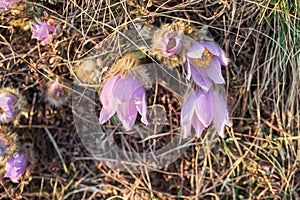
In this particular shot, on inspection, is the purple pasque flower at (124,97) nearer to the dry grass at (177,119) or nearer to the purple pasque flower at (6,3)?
the dry grass at (177,119)

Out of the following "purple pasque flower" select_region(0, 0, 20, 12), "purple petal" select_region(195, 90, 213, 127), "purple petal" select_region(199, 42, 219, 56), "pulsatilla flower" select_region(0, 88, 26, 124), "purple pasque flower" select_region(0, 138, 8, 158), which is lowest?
"purple pasque flower" select_region(0, 138, 8, 158)

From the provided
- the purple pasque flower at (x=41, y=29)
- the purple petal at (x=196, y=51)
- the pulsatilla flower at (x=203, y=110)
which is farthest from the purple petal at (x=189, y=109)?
the purple pasque flower at (x=41, y=29)

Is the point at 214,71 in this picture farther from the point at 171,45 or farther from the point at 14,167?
the point at 14,167

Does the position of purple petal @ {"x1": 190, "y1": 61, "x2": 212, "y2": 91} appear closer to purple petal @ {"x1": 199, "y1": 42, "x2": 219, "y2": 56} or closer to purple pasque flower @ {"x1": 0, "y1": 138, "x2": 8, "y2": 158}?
purple petal @ {"x1": 199, "y1": 42, "x2": 219, "y2": 56}

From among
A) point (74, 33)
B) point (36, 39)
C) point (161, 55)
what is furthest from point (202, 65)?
point (36, 39)

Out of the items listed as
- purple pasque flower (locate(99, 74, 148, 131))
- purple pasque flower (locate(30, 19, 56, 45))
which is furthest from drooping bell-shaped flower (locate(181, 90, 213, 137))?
purple pasque flower (locate(30, 19, 56, 45))

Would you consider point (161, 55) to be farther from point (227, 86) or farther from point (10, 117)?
point (10, 117)

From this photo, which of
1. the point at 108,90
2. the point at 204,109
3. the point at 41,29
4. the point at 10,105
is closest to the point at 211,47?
the point at 204,109
